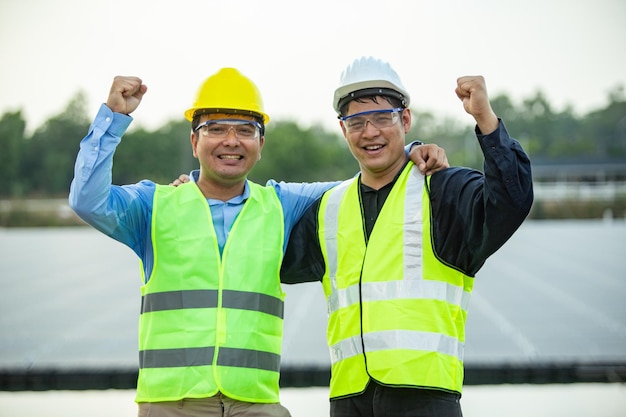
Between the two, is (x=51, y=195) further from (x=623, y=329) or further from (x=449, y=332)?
(x=449, y=332)

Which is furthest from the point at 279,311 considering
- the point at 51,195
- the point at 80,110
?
the point at 80,110

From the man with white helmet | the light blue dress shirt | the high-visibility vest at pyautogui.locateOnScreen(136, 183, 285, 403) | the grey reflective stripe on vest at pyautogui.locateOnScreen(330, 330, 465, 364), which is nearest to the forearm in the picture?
the light blue dress shirt

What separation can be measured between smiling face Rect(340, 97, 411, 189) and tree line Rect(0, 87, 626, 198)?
4612 cm

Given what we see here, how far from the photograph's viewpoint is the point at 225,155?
345 cm

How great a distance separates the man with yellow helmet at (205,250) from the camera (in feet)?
10.4

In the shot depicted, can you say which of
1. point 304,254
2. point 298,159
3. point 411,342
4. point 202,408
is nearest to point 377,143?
point 304,254

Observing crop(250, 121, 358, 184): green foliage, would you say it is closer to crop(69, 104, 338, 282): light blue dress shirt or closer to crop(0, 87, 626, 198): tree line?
crop(0, 87, 626, 198): tree line

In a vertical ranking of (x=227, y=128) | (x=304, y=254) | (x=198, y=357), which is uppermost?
(x=227, y=128)

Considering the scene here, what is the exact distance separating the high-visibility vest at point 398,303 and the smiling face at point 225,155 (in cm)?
57

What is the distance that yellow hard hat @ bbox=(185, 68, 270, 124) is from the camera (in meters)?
3.47

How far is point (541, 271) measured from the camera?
46.9ft

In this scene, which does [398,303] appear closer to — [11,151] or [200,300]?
[200,300]

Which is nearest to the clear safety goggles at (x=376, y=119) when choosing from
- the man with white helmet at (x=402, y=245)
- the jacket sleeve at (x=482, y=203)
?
the man with white helmet at (x=402, y=245)

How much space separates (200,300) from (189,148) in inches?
2190
